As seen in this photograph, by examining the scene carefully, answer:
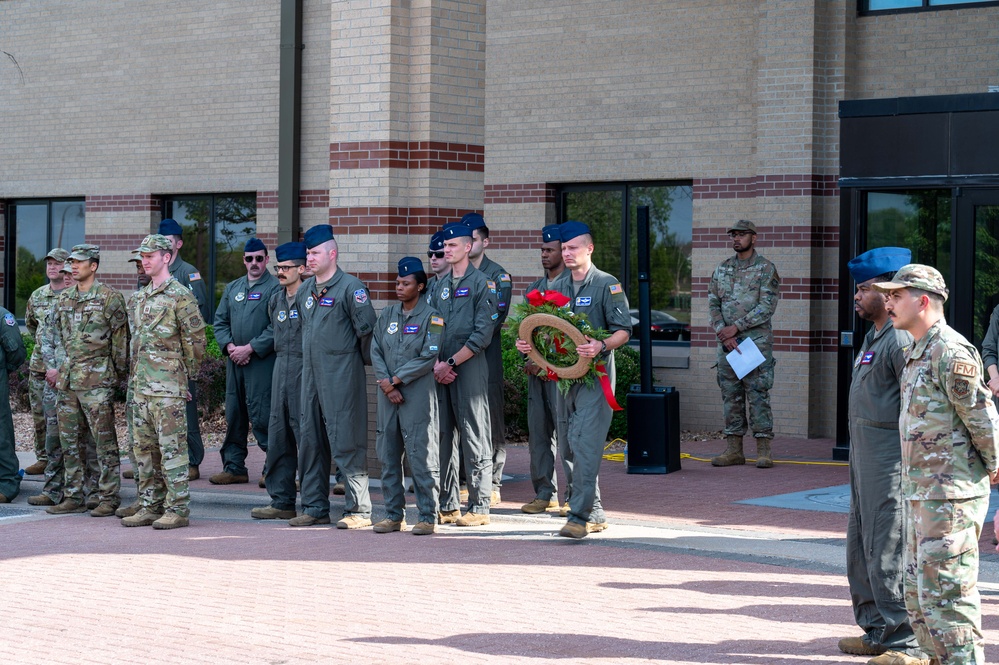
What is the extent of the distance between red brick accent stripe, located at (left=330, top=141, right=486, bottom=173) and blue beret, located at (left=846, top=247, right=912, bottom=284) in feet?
21.1

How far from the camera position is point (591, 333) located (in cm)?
984

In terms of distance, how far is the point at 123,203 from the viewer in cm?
2061

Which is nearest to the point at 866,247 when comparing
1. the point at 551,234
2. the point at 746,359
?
the point at 746,359

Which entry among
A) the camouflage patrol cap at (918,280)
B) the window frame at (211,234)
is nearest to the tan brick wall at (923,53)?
the window frame at (211,234)

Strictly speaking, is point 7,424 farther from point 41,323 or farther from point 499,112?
point 499,112

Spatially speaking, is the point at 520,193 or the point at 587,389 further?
the point at 520,193

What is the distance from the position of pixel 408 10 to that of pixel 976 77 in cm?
670

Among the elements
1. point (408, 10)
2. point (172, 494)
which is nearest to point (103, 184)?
point (408, 10)

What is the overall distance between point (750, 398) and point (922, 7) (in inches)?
205

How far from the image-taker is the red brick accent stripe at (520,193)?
17500 mm

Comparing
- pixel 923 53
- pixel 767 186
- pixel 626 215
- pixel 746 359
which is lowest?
pixel 746 359

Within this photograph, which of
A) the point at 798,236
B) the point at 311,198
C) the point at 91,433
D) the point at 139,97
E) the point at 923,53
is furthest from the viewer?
the point at 139,97

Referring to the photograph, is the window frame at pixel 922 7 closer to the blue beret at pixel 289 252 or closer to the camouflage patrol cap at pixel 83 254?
the blue beret at pixel 289 252

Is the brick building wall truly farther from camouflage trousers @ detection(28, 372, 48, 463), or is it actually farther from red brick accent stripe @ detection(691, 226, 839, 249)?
camouflage trousers @ detection(28, 372, 48, 463)
